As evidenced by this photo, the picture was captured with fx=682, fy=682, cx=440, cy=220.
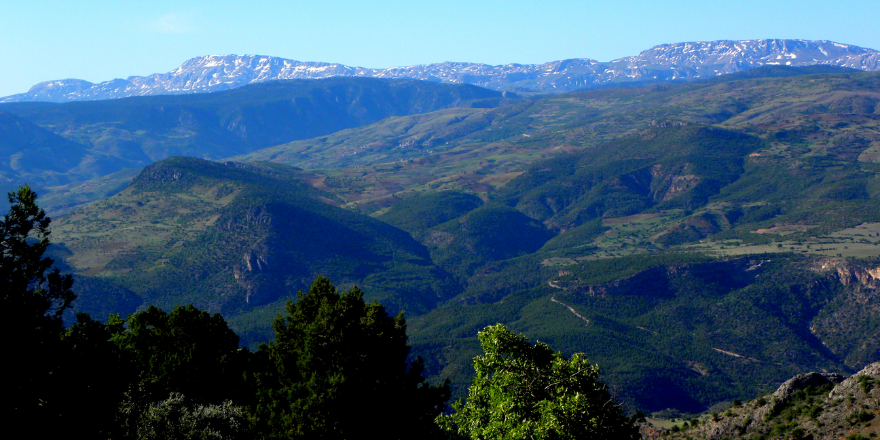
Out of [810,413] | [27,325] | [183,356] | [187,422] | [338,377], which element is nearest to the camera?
[27,325]

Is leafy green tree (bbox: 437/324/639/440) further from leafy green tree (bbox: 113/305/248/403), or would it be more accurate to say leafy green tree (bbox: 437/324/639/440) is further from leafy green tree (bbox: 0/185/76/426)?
leafy green tree (bbox: 0/185/76/426)

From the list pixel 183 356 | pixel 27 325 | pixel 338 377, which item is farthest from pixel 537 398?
pixel 183 356

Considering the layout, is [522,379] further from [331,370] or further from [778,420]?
[778,420]

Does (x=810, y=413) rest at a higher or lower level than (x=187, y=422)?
lower

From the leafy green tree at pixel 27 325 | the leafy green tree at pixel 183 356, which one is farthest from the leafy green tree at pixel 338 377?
the leafy green tree at pixel 27 325

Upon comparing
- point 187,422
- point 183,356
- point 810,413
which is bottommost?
point 810,413

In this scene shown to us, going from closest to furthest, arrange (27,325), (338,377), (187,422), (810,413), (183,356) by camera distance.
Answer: (27,325) → (338,377) → (187,422) → (183,356) → (810,413)

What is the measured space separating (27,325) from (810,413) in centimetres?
6556

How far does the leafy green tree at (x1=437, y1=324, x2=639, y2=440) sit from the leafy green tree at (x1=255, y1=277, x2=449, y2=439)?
6964 millimetres

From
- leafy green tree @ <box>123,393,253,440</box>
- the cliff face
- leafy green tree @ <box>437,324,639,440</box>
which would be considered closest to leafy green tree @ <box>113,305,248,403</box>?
leafy green tree @ <box>123,393,253,440</box>

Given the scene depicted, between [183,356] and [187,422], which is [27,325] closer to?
[187,422]

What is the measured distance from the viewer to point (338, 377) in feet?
158

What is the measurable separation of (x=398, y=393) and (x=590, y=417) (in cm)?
1763

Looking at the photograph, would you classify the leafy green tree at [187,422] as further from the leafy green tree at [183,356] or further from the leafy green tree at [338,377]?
the leafy green tree at [183,356]
